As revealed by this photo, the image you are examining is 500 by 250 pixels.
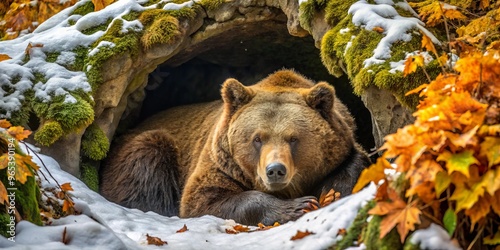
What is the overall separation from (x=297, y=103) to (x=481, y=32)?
224 centimetres

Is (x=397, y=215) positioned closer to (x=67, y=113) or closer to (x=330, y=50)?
(x=330, y=50)

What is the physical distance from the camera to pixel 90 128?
7570mm

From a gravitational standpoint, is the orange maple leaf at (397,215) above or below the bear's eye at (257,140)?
above

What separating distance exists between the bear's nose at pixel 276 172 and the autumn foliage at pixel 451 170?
254 cm

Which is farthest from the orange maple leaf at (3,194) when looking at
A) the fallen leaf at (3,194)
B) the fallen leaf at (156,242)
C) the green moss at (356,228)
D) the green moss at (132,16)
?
the green moss at (132,16)

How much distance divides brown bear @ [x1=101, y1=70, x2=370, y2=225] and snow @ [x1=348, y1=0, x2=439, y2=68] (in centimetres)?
86

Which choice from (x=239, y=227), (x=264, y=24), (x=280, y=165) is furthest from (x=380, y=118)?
(x=264, y=24)

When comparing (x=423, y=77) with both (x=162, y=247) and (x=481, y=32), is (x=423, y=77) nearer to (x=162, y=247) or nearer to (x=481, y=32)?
(x=481, y=32)

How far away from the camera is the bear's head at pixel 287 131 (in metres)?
6.89

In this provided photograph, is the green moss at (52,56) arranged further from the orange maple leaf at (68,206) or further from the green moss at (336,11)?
the orange maple leaf at (68,206)

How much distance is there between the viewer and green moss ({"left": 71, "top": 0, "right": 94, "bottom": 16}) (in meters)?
8.29

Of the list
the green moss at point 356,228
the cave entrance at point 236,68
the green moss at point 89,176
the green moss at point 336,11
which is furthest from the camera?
the cave entrance at point 236,68

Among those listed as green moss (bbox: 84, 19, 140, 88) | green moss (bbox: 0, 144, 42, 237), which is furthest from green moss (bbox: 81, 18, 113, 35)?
green moss (bbox: 0, 144, 42, 237)

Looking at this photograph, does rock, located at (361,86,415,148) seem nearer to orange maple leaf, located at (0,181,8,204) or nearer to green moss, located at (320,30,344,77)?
green moss, located at (320,30,344,77)
